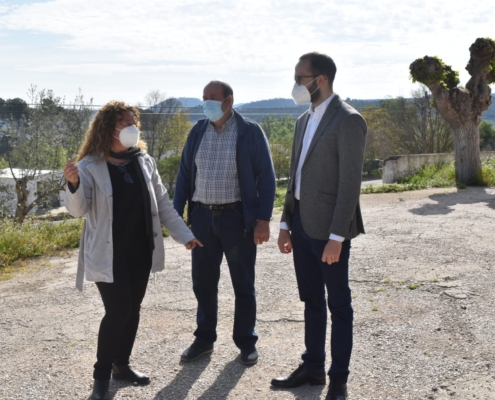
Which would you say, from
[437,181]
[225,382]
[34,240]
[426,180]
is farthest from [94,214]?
[426,180]

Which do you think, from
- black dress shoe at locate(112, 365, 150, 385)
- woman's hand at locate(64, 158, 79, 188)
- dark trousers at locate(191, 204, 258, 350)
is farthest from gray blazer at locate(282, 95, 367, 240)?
black dress shoe at locate(112, 365, 150, 385)

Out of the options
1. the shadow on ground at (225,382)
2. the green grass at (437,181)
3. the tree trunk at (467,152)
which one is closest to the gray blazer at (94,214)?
the shadow on ground at (225,382)

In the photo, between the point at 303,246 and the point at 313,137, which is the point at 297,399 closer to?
the point at 303,246

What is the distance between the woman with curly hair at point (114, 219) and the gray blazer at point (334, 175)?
1018 mm

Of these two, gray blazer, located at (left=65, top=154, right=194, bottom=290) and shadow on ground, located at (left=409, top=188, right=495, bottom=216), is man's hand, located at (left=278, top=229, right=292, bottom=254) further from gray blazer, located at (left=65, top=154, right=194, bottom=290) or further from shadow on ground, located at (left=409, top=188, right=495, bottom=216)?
shadow on ground, located at (left=409, top=188, right=495, bottom=216)

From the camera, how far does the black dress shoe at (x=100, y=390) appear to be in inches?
145

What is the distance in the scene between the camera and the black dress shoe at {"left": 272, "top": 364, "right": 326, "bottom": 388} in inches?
151

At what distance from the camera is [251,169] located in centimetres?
427

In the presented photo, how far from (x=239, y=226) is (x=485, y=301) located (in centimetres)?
255

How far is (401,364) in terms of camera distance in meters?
4.11

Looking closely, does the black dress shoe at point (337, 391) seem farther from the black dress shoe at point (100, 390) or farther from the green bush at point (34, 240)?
the green bush at point (34, 240)

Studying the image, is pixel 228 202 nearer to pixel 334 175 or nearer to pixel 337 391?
pixel 334 175

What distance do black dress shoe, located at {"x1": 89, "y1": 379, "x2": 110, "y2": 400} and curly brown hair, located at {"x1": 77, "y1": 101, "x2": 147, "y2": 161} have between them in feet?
4.49

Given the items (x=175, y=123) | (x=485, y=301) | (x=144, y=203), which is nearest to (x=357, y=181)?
(x=144, y=203)
